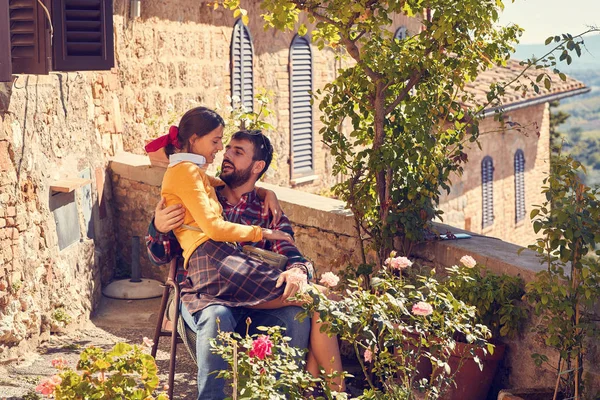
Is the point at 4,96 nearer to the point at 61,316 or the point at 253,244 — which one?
the point at 61,316

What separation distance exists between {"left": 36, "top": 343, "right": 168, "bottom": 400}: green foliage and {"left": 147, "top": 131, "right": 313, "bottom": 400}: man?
2.99 feet

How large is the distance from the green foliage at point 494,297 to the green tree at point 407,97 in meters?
0.69

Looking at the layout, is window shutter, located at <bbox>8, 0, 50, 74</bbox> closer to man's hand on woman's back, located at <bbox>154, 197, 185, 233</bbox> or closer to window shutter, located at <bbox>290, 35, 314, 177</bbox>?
man's hand on woman's back, located at <bbox>154, 197, 185, 233</bbox>

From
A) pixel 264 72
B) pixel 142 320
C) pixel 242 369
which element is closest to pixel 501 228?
pixel 264 72

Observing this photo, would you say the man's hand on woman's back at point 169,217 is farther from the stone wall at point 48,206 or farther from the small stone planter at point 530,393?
the small stone planter at point 530,393

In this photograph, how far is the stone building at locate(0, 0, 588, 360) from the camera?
5621mm

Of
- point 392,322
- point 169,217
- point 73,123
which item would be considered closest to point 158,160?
point 73,123

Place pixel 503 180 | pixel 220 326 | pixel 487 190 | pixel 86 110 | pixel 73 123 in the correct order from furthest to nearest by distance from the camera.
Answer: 1. pixel 503 180
2. pixel 487 190
3. pixel 86 110
4. pixel 73 123
5. pixel 220 326

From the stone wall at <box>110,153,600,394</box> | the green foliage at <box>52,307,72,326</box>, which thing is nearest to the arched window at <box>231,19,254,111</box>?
the stone wall at <box>110,153,600,394</box>

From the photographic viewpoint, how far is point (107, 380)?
3193 mm

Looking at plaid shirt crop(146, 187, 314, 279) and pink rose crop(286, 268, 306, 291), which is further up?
plaid shirt crop(146, 187, 314, 279)

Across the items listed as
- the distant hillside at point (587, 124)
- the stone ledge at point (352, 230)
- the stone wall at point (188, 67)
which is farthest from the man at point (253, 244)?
the distant hillside at point (587, 124)

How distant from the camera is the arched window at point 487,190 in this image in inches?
734

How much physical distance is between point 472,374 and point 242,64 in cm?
756
